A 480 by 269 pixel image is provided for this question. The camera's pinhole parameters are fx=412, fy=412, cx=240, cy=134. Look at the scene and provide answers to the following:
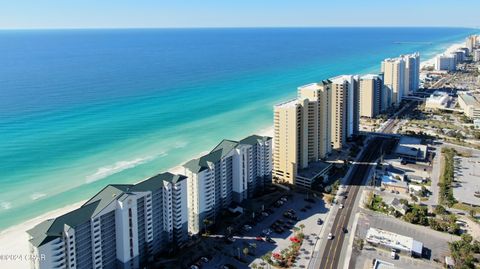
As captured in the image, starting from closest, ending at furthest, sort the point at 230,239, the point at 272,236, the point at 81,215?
the point at 81,215 → the point at 230,239 → the point at 272,236

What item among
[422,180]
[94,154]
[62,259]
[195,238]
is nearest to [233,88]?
[94,154]

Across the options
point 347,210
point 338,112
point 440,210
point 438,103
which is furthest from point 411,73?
point 347,210

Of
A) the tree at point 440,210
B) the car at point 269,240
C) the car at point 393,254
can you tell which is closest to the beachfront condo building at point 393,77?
the tree at point 440,210

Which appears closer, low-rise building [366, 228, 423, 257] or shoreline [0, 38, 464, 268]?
shoreline [0, 38, 464, 268]

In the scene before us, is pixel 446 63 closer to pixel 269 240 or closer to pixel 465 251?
pixel 465 251

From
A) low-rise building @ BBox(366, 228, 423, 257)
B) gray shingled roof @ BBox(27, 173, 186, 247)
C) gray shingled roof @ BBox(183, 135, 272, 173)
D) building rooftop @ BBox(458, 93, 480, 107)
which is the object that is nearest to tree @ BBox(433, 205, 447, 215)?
low-rise building @ BBox(366, 228, 423, 257)

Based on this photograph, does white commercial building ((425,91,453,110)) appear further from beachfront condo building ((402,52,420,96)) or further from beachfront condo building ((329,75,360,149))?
beachfront condo building ((329,75,360,149))
